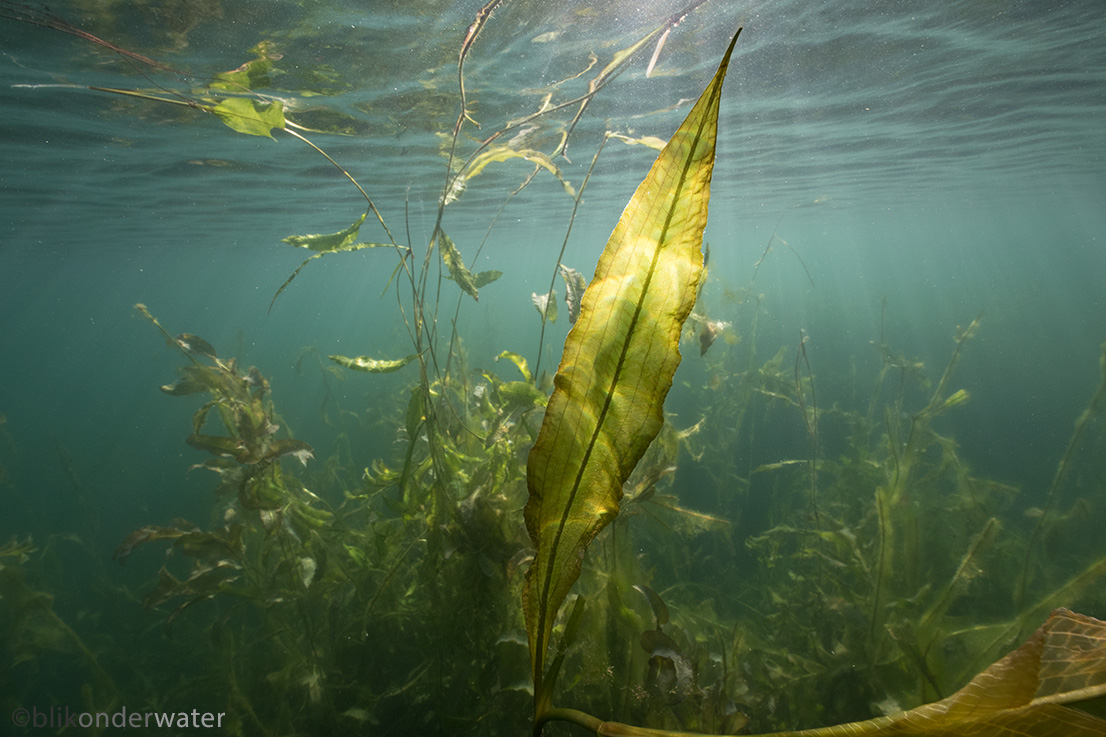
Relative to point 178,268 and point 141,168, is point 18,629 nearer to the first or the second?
point 141,168

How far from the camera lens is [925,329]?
31.8m

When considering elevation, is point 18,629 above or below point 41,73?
below

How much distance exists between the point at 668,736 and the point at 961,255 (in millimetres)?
99125

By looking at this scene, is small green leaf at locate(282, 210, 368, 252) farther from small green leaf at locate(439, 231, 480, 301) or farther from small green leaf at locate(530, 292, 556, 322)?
small green leaf at locate(530, 292, 556, 322)

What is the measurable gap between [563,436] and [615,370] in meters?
0.14

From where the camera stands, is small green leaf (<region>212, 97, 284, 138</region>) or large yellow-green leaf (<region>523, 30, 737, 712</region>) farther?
small green leaf (<region>212, 97, 284, 138</region>)

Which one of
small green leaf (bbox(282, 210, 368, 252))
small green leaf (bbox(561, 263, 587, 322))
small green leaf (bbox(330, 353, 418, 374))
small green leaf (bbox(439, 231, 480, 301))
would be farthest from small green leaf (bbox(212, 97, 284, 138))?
small green leaf (bbox(561, 263, 587, 322))

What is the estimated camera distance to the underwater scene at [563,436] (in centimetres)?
91

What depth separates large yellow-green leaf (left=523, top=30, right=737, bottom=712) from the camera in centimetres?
77

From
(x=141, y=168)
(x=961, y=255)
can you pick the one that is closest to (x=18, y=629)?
(x=141, y=168)

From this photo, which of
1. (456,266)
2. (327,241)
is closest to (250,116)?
(327,241)

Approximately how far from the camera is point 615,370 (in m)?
0.85

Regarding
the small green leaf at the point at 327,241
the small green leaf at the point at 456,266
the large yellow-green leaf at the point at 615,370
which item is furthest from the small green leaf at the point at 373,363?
the large yellow-green leaf at the point at 615,370

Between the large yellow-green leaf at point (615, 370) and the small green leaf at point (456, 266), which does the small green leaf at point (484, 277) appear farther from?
the large yellow-green leaf at point (615, 370)
